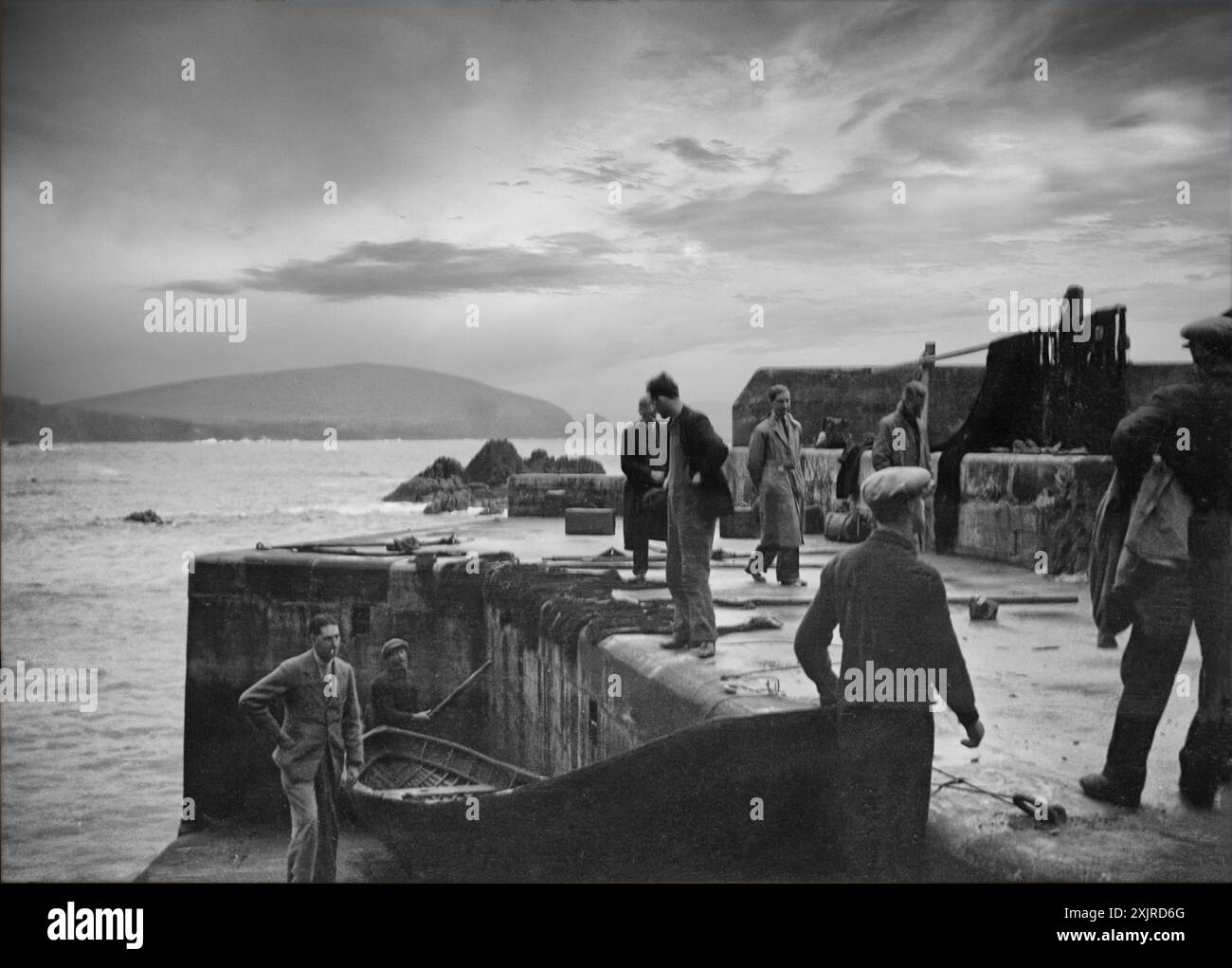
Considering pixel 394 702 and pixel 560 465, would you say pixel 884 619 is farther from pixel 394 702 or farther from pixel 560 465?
pixel 560 465

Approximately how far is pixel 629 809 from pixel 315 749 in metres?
1.31

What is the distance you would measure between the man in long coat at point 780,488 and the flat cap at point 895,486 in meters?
1.87

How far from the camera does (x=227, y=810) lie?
4.56 meters

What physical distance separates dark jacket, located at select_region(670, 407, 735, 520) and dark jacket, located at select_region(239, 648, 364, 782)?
1.59 m

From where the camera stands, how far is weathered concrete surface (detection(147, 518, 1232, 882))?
9.21ft

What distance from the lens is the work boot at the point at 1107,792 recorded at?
3000 millimetres

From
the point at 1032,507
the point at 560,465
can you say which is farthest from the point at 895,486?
the point at 560,465

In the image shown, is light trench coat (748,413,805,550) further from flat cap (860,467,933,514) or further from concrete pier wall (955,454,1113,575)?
flat cap (860,467,933,514)

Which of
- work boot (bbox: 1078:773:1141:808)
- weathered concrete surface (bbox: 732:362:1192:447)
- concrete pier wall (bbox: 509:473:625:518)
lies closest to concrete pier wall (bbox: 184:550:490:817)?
concrete pier wall (bbox: 509:473:625:518)

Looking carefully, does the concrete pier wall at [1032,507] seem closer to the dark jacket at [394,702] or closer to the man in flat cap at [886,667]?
the man in flat cap at [886,667]

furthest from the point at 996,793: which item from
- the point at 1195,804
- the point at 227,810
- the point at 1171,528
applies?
the point at 227,810

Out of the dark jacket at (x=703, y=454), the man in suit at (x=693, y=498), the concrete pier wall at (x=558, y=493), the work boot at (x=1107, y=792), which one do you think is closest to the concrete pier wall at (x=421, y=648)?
the man in suit at (x=693, y=498)
